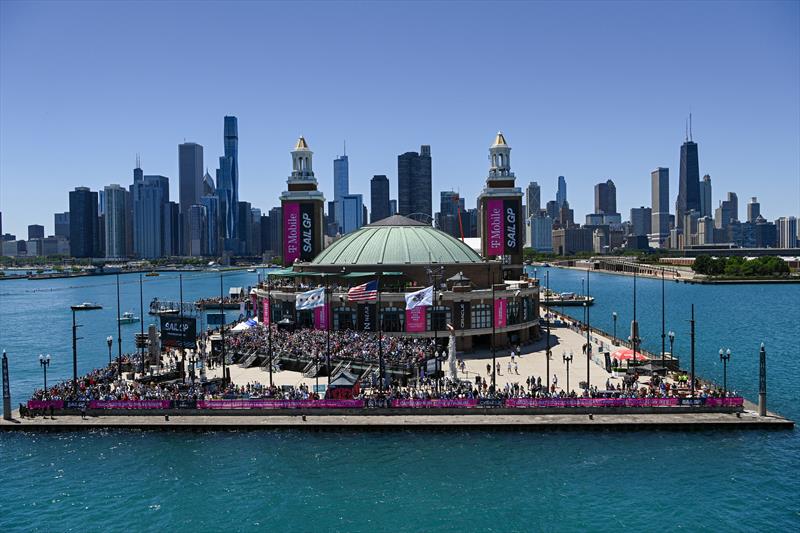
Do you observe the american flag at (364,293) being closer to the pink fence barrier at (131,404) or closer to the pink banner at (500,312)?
the pink banner at (500,312)

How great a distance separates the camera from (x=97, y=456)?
4081cm

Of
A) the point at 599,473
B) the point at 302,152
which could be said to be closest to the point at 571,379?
the point at 599,473

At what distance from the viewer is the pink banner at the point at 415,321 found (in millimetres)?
67312

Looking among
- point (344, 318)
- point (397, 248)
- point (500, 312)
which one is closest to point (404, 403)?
point (344, 318)

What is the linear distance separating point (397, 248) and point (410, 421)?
118 feet

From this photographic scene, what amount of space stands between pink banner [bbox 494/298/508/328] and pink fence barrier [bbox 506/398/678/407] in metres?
24.9

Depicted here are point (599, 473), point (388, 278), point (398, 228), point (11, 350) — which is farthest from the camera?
point (11, 350)

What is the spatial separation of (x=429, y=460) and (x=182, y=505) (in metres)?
13.2

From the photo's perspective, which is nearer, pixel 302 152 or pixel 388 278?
pixel 388 278

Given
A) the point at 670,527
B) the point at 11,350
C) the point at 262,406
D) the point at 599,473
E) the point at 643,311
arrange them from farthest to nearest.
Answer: the point at 643,311, the point at 11,350, the point at 262,406, the point at 599,473, the point at 670,527

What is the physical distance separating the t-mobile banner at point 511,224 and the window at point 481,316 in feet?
74.4

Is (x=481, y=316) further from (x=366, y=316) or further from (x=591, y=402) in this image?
(x=591, y=402)

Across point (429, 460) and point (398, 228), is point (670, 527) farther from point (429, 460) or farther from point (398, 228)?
point (398, 228)

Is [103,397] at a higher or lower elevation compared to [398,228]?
lower
